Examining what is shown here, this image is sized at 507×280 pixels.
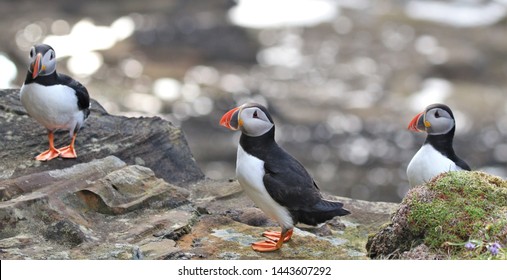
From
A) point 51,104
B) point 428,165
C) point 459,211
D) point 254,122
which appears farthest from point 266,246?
point 51,104

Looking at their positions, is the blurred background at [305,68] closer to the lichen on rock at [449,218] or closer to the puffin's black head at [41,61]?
the puffin's black head at [41,61]

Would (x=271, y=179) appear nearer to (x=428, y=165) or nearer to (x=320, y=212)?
(x=320, y=212)

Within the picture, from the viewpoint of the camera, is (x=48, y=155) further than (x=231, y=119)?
Yes

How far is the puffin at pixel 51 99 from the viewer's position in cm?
743

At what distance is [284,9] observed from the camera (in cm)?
2523

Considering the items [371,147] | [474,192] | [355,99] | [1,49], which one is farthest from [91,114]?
[1,49]

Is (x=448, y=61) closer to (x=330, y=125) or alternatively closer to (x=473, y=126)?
(x=473, y=126)

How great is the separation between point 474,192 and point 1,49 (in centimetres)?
1669

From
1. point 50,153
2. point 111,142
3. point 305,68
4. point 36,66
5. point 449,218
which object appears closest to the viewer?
point 449,218

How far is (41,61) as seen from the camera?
7.31 m

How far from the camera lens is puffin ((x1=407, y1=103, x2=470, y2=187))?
7.27 m

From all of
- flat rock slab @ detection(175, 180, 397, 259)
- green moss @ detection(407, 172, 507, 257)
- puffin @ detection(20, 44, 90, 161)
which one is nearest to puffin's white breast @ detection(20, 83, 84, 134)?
puffin @ detection(20, 44, 90, 161)

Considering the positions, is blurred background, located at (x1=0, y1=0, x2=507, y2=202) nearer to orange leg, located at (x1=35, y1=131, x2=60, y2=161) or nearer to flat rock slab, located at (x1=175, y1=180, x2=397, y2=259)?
flat rock slab, located at (x1=175, y1=180, x2=397, y2=259)

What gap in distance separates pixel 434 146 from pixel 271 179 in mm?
1897
